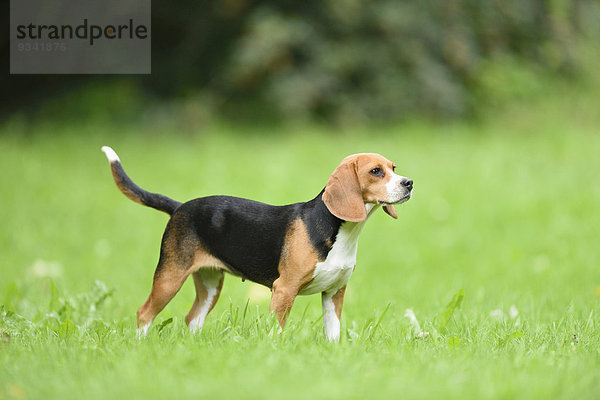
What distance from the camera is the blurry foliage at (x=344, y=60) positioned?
40.4 feet

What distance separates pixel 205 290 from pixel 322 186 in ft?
17.0

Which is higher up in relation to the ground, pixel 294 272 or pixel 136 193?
pixel 136 193

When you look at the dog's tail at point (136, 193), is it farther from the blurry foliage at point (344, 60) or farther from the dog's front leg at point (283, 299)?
the blurry foliage at point (344, 60)

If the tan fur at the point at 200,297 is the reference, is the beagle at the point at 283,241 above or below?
above

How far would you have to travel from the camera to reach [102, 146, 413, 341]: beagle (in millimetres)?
4258

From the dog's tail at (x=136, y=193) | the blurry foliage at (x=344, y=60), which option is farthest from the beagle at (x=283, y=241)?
the blurry foliage at (x=344, y=60)

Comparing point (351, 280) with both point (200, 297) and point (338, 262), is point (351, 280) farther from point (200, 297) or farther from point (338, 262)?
point (338, 262)

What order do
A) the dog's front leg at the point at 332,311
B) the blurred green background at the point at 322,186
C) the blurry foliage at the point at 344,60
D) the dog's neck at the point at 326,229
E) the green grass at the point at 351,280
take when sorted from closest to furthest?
1. the green grass at the point at 351,280
2. the blurred green background at the point at 322,186
3. the dog's neck at the point at 326,229
4. the dog's front leg at the point at 332,311
5. the blurry foliage at the point at 344,60

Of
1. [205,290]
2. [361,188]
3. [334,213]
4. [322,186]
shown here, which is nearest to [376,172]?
[361,188]

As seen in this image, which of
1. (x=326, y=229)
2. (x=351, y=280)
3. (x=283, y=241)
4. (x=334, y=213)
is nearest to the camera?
(x=334, y=213)

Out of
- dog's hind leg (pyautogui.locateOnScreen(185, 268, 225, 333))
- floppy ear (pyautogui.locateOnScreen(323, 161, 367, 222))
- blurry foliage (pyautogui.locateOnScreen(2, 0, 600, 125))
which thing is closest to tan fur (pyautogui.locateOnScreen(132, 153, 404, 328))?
floppy ear (pyautogui.locateOnScreen(323, 161, 367, 222))

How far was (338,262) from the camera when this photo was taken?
430 centimetres

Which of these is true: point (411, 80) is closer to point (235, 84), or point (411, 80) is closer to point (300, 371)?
point (235, 84)

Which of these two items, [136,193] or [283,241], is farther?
[136,193]
